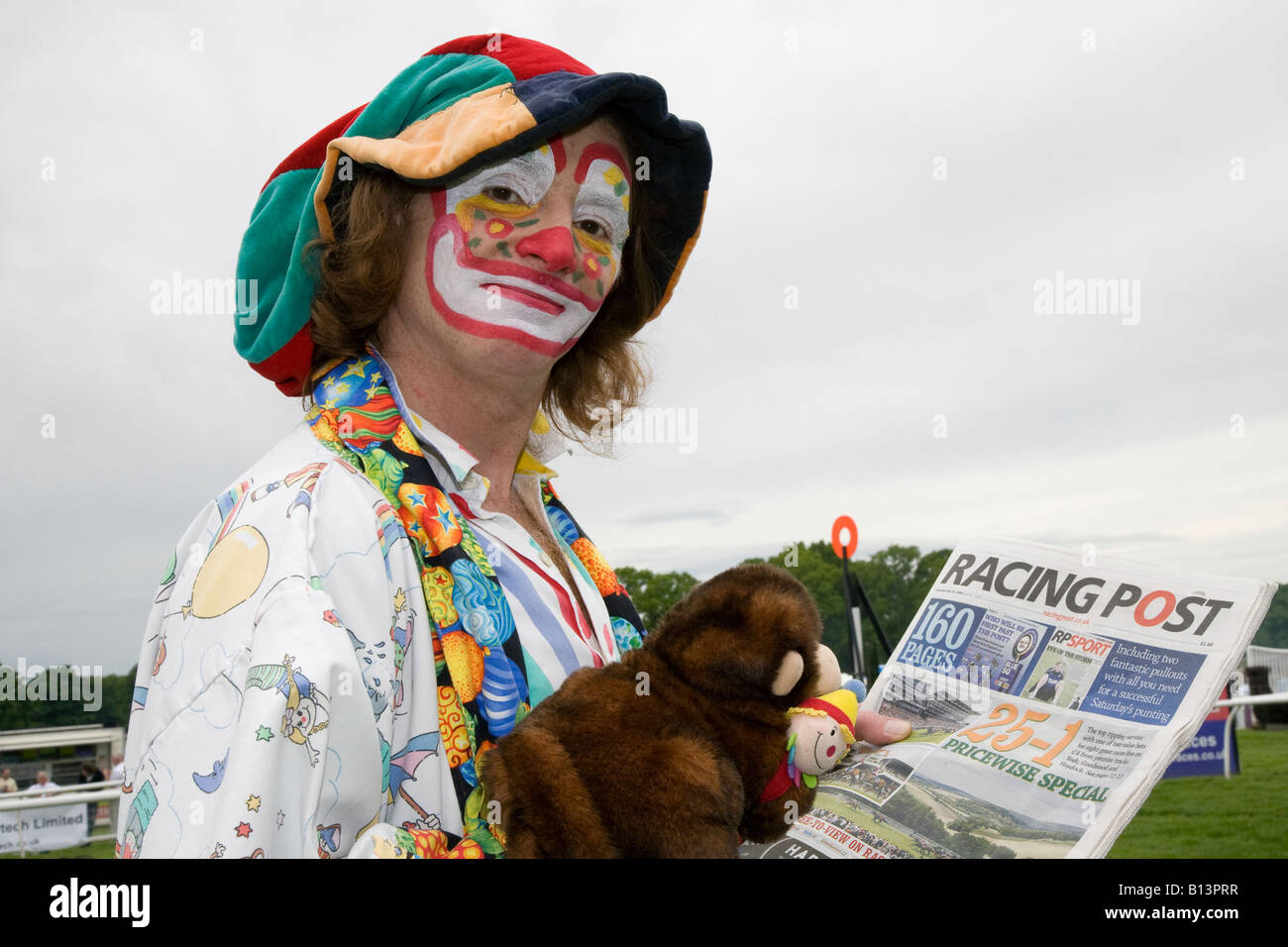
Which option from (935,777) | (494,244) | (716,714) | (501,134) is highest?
(501,134)

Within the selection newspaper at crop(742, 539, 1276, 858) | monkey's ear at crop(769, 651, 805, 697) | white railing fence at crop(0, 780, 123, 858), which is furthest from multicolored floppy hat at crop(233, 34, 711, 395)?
white railing fence at crop(0, 780, 123, 858)

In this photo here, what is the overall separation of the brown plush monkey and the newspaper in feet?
0.53

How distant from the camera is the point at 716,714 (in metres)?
1.40

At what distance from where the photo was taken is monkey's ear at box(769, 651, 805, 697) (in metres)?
1.40

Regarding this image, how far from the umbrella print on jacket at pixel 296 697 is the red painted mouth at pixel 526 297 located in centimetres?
82

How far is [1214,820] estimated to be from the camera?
845 cm

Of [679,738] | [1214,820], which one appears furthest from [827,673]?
[1214,820]

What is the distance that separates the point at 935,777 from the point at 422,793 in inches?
30.7

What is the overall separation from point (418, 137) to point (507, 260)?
0.25 metres

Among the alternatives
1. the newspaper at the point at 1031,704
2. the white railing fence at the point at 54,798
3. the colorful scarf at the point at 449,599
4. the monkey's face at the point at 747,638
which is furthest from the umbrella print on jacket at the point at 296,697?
the white railing fence at the point at 54,798

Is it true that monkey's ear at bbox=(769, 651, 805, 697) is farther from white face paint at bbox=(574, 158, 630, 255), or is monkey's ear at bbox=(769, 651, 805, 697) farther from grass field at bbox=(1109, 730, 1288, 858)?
grass field at bbox=(1109, 730, 1288, 858)

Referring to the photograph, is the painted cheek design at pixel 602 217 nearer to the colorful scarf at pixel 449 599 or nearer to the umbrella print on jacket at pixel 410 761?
the colorful scarf at pixel 449 599
